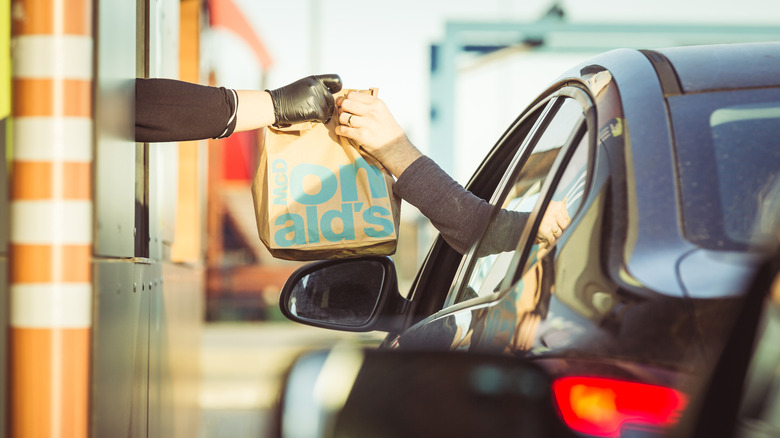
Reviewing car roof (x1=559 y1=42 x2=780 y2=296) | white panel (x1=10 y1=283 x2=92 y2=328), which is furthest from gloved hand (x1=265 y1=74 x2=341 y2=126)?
white panel (x1=10 y1=283 x2=92 y2=328)

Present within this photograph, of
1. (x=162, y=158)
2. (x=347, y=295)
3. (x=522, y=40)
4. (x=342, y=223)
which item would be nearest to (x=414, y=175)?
(x=342, y=223)

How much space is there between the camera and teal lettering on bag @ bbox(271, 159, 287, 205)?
8.43ft

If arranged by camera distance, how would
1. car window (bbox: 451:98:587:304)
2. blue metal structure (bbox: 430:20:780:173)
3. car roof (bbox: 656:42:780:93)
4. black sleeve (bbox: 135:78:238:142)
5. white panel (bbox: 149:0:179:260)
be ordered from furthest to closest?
1. blue metal structure (bbox: 430:20:780:173)
2. white panel (bbox: 149:0:179:260)
3. black sleeve (bbox: 135:78:238:142)
4. car window (bbox: 451:98:587:304)
5. car roof (bbox: 656:42:780:93)

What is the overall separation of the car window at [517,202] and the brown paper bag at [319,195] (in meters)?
0.40

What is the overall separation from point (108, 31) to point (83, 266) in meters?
0.50

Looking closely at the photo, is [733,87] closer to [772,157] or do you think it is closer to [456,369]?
[772,157]

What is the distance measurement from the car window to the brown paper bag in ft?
1.30

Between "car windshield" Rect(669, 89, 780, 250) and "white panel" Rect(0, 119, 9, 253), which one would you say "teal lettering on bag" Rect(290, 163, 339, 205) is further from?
"car windshield" Rect(669, 89, 780, 250)

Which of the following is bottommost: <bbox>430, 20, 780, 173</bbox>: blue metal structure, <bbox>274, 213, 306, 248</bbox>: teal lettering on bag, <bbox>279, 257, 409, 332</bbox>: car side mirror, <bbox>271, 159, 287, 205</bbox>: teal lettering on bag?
<bbox>279, 257, 409, 332</bbox>: car side mirror

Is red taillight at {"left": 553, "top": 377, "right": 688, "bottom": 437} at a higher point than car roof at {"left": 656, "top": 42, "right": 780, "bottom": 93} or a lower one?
lower

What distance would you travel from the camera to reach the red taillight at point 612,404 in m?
0.94

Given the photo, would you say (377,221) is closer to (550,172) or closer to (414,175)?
(414,175)

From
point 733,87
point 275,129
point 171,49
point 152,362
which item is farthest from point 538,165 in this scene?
point 171,49

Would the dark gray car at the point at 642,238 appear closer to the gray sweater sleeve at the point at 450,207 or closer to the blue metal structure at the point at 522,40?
the gray sweater sleeve at the point at 450,207
